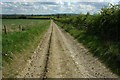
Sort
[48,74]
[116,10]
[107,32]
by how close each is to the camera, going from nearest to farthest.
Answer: [48,74] < [116,10] < [107,32]

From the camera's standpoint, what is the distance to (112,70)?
10.4m

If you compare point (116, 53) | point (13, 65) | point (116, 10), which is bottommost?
point (13, 65)

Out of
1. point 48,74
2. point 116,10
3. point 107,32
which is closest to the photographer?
point 48,74

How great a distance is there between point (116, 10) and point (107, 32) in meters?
2.39

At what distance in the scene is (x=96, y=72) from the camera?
33.4 feet

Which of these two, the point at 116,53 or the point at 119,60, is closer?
the point at 119,60

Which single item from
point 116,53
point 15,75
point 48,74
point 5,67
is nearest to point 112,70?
point 116,53

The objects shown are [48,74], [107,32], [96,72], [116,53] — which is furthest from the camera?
[107,32]

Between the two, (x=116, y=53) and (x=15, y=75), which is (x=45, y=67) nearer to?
(x=15, y=75)

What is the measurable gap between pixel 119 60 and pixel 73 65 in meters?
2.64

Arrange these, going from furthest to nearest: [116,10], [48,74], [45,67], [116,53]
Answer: [116,10] < [116,53] < [45,67] < [48,74]

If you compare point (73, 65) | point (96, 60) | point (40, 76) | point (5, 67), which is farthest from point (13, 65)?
point (96, 60)

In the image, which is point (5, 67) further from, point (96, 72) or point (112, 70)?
point (112, 70)

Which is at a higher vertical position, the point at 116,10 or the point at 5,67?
the point at 116,10
